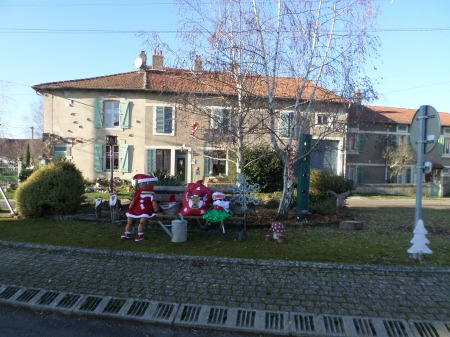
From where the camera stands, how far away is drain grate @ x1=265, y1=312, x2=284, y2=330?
3.93 meters

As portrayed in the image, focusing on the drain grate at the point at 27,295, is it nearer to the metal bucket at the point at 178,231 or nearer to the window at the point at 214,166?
the metal bucket at the point at 178,231

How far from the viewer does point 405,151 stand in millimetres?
28094

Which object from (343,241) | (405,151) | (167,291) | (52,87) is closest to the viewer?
(167,291)

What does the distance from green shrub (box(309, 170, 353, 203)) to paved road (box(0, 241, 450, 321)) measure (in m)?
7.20

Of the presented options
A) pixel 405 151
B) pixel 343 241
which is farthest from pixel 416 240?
pixel 405 151

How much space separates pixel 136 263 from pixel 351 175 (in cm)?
2616

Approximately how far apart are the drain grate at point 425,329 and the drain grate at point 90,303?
12.1 ft

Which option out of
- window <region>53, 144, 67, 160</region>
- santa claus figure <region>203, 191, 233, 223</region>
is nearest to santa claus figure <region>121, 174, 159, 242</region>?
santa claus figure <region>203, 191, 233, 223</region>

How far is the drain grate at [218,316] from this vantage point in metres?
4.05

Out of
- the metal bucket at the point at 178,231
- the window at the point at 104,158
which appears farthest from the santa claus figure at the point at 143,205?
the window at the point at 104,158

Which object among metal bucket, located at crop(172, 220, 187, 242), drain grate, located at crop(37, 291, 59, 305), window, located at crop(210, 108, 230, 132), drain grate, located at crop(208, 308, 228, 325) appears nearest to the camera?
drain grate, located at crop(208, 308, 228, 325)

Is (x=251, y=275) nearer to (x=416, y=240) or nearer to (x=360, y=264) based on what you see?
(x=360, y=264)

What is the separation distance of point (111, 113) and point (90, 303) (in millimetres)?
20933

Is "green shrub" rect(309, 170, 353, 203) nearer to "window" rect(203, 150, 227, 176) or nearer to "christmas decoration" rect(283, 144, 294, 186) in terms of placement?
"christmas decoration" rect(283, 144, 294, 186)
